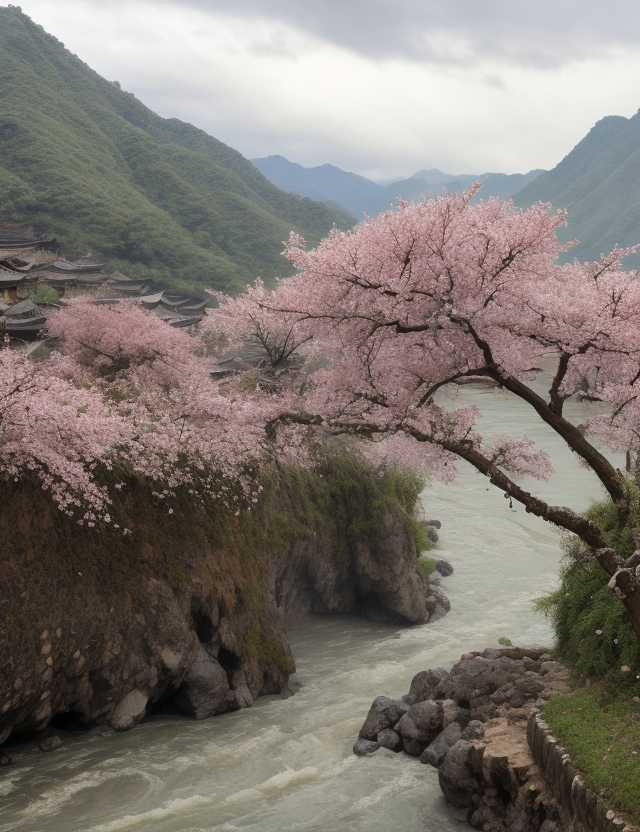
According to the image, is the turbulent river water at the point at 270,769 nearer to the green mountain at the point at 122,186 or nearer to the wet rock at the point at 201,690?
the wet rock at the point at 201,690

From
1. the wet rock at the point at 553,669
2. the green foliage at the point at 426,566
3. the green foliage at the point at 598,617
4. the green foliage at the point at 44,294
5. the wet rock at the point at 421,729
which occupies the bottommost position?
the green foliage at the point at 426,566

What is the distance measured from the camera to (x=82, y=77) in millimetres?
104625

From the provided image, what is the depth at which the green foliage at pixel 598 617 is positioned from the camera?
36.5ft

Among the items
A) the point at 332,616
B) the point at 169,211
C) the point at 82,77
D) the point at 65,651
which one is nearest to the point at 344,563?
the point at 332,616

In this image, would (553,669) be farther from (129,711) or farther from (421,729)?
(129,711)

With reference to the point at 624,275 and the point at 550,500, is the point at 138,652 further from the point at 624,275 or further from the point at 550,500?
the point at 550,500

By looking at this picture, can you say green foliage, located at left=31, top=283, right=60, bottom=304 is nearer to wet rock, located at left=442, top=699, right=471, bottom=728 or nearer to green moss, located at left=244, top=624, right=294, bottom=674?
green moss, located at left=244, top=624, right=294, bottom=674

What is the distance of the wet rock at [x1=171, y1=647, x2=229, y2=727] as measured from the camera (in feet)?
46.6

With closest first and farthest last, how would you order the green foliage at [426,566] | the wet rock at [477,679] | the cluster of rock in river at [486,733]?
1. the cluster of rock in river at [486,733]
2. the wet rock at [477,679]
3. the green foliage at [426,566]

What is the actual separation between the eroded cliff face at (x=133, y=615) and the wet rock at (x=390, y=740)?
10.1 feet

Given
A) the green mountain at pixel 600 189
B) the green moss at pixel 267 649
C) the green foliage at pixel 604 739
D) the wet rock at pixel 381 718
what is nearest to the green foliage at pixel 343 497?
the green moss at pixel 267 649

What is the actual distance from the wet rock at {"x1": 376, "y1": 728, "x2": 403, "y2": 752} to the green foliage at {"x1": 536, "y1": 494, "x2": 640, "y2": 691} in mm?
3244

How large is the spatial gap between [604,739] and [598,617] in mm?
2794

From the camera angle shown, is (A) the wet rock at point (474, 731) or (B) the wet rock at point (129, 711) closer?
(A) the wet rock at point (474, 731)
